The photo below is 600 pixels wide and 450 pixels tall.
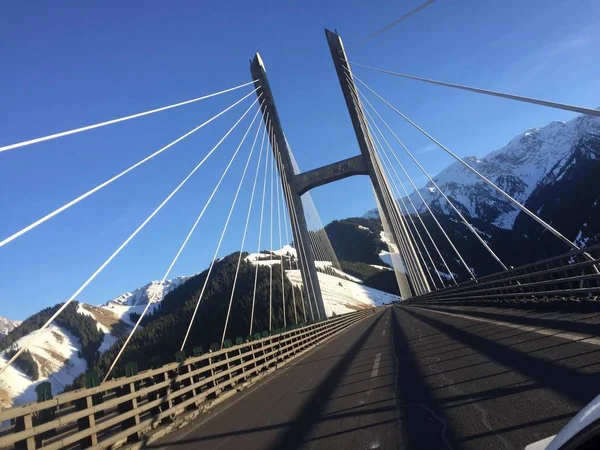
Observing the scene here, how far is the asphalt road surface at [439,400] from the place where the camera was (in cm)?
470

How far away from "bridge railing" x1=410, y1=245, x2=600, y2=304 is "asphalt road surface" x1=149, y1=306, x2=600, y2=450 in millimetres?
1388

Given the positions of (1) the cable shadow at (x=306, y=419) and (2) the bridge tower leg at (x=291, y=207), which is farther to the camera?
(2) the bridge tower leg at (x=291, y=207)

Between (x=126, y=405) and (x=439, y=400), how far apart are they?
5450 mm

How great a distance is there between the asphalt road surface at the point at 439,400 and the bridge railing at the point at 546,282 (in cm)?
139

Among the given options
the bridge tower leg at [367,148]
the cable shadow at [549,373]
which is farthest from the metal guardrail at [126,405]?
the bridge tower leg at [367,148]

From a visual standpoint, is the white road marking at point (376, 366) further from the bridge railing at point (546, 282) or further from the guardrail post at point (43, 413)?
the guardrail post at point (43, 413)

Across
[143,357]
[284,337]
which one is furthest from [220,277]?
[284,337]

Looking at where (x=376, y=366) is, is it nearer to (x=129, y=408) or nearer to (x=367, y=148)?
(x=129, y=408)

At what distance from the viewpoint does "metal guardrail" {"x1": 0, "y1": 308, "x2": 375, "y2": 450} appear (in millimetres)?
5766

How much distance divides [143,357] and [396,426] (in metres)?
130

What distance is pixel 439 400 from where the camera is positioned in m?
6.21

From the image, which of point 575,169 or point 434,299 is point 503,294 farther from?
point 575,169

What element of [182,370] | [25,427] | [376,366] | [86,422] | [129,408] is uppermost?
[25,427]

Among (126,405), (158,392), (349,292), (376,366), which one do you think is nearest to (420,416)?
(126,405)
